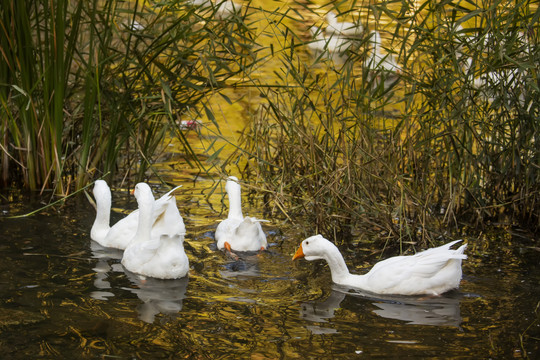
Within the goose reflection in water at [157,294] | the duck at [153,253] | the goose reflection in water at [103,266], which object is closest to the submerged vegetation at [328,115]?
the duck at [153,253]

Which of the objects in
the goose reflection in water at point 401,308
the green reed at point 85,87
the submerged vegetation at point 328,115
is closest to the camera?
the goose reflection in water at point 401,308

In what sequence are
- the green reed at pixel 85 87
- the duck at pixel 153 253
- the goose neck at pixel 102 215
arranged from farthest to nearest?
the green reed at pixel 85 87
the goose neck at pixel 102 215
the duck at pixel 153 253

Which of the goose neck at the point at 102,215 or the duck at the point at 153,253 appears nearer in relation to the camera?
the duck at the point at 153,253

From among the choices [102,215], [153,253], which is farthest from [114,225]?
[153,253]

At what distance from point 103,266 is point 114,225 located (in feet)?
2.21

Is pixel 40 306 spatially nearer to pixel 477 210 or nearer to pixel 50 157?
pixel 50 157

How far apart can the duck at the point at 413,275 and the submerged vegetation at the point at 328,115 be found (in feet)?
1.94

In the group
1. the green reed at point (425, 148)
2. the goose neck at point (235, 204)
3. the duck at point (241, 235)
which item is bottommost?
the duck at point (241, 235)

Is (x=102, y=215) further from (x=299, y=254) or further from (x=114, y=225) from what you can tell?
(x=299, y=254)

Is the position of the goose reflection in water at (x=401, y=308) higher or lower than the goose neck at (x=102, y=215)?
lower

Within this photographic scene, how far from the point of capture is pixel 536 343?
4.36m

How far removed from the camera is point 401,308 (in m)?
5.00

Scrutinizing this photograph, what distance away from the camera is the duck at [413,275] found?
521cm

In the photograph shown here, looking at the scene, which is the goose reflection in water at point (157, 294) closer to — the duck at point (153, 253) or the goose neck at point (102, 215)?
the duck at point (153, 253)
